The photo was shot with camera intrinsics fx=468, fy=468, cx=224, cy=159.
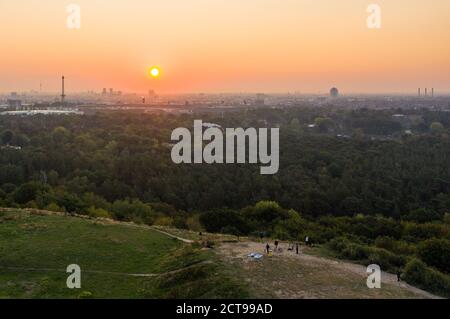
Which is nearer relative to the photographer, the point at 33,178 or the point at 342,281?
the point at 342,281

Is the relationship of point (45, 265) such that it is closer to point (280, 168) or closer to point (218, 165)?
point (218, 165)

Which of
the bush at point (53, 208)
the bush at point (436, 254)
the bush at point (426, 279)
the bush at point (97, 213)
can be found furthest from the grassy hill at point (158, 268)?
the bush at point (97, 213)

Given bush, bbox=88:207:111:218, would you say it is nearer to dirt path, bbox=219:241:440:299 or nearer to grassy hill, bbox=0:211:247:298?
grassy hill, bbox=0:211:247:298

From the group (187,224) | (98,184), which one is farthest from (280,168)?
(187,224)

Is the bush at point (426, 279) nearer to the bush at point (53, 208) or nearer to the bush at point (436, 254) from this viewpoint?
the bush at point (436, 254)
